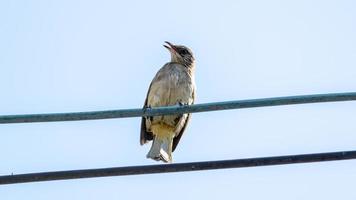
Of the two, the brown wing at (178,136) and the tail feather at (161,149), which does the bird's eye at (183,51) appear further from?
the tail feather at (161,149)

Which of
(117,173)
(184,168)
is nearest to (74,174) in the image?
(117,173)

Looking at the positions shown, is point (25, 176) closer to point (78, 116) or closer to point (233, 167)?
point (78, 116)

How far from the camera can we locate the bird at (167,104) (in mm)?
11773

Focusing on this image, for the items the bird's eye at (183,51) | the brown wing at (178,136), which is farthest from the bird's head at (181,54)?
the brown wing at (178,136)

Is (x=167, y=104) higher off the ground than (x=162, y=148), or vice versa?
(x=167, y=104)

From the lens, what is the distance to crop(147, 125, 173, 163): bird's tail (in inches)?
456

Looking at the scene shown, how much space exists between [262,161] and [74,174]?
51.9 inches

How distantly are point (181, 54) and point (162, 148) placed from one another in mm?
1809

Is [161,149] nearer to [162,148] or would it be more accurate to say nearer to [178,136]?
[162,148]

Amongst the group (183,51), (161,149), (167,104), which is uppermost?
(183,51)

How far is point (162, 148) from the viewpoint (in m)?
11.8

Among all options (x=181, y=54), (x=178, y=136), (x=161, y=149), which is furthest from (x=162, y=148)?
(x=181, y=54)

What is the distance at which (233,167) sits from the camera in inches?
240

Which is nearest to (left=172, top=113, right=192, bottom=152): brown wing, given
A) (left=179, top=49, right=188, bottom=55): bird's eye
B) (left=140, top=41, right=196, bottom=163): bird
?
(left=140, top=41, right=196, bottom=163): bird
